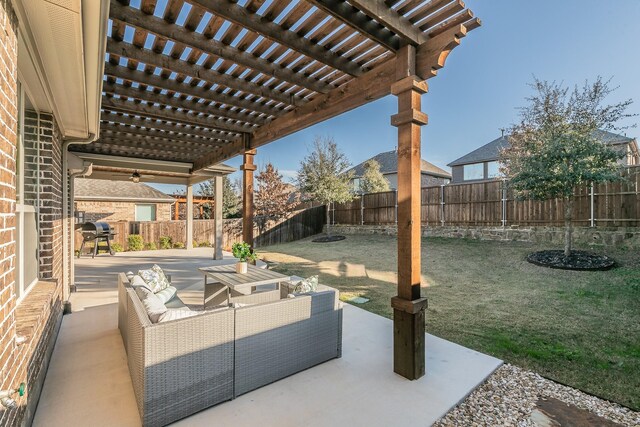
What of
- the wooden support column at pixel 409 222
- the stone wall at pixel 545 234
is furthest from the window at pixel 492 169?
the wooden support column at pixel 409 222

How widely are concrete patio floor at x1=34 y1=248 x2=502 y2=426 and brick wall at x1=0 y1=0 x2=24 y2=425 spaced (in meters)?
1.02

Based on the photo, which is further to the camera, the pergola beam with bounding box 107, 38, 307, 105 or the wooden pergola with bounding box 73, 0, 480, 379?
the pergola beam with bounding box 107, 38, 307, 105

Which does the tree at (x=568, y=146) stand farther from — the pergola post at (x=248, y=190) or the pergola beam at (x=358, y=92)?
the pergola post at (x=248, y=190)

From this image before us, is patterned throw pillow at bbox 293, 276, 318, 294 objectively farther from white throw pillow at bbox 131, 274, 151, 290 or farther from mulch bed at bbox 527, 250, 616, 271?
mulch bed at bbox 527, 250, 616, 271

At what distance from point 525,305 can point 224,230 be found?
509 inches

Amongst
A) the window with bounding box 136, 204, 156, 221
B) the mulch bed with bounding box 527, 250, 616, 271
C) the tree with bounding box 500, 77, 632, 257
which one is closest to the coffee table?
the mulch bed with bounding box 527, 250, 616, 271

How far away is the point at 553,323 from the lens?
14.9 ft

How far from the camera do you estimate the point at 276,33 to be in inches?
115

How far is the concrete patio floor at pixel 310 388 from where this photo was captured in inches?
94.1

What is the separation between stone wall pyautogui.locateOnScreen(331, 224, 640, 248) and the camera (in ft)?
26.6

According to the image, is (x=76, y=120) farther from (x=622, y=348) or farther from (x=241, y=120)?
(x=622, y=348)

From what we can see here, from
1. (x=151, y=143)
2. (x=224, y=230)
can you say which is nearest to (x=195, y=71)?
(x=151, y=143)

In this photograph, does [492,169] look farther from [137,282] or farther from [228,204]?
[137,282]

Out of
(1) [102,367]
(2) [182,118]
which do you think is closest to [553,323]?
(1) [102,367]
